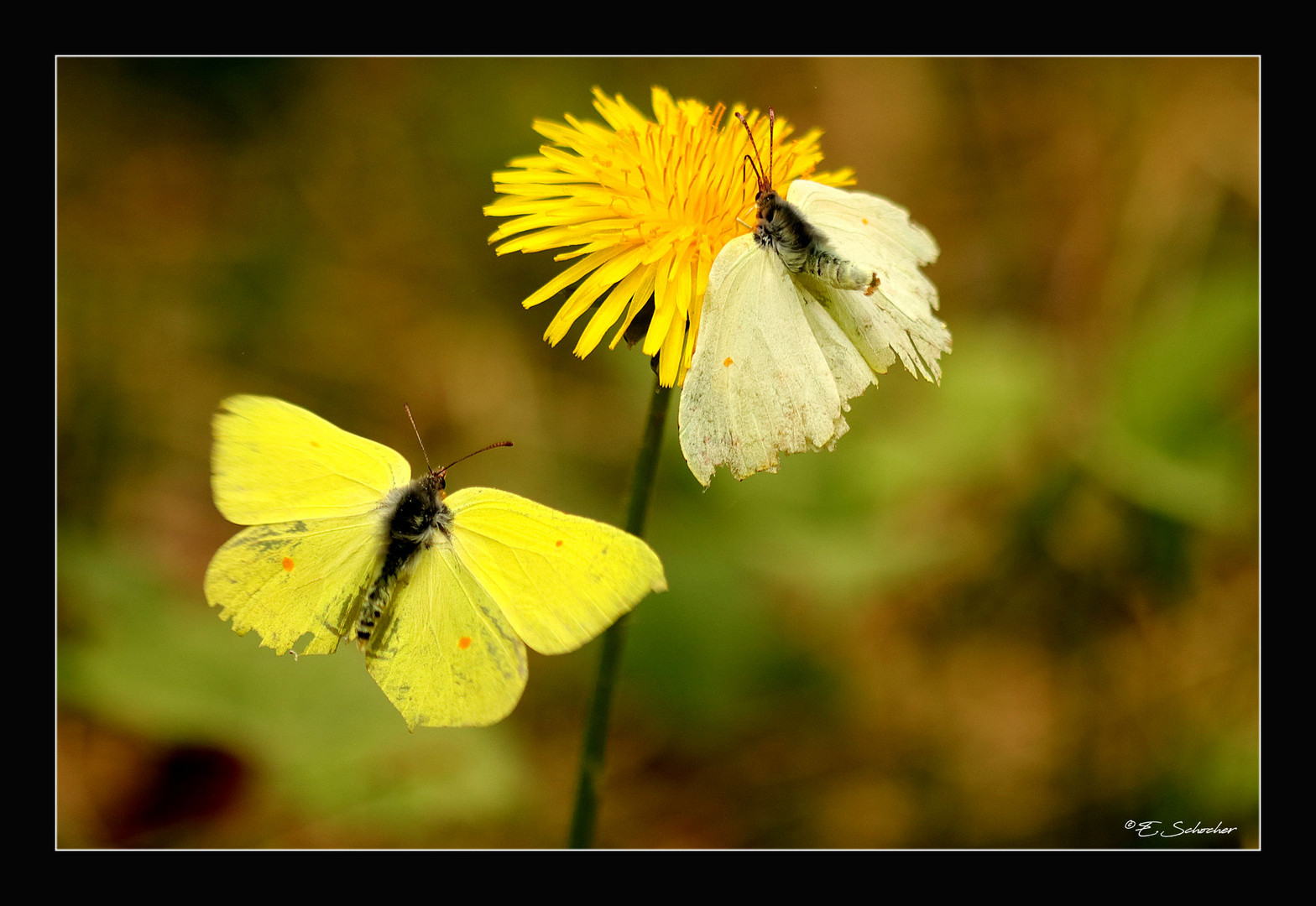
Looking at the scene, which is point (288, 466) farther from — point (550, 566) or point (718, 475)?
point (718, 475)

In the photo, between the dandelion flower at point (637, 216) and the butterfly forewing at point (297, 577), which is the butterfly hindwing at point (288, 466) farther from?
the dandelion flower at point (637, 216)

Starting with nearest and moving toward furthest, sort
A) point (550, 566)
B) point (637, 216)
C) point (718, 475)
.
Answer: point (550, 566)
point (637, 216)
point (718, 475)

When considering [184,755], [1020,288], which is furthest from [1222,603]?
[184,755]

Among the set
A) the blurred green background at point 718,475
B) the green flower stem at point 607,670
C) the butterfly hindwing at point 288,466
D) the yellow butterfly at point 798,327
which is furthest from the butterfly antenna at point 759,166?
the blurred green background at point 718,475

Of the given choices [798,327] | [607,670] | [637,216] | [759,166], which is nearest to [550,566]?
[607,670]

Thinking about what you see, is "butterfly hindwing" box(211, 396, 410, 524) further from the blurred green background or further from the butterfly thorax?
the blurred green background
